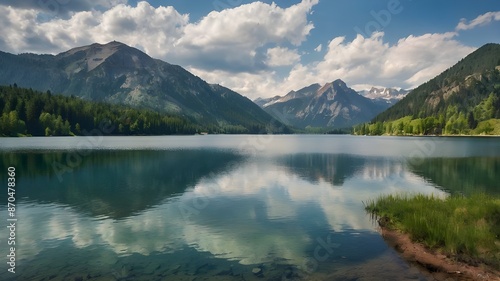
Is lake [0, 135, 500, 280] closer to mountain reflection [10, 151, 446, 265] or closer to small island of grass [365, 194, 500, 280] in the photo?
mountain reflection [10, 151, 446, 265]

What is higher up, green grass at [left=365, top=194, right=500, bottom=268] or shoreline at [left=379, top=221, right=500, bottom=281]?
green grass at [left=365, top=194, right=500, bottom=268]

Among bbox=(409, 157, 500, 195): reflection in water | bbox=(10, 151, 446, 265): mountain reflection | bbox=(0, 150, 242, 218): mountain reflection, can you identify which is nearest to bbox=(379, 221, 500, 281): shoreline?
bbox=(10, 151, 446, 265): mountain reflection

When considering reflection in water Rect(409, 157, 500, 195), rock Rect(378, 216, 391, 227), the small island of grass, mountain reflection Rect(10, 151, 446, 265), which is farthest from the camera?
reflection in water Rect(409, 157, 500, 195)

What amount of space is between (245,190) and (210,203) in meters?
9.40

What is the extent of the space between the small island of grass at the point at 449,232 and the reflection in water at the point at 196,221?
2097 mm

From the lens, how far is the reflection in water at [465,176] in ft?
153

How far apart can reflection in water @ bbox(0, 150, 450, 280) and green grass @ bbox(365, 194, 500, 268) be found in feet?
9.27

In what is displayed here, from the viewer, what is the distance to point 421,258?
21.1 meters

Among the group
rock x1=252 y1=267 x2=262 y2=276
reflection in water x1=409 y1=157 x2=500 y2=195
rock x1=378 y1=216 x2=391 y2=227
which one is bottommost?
rock x1=252 y1=267 x2=262 y2=276

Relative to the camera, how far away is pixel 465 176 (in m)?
58.6

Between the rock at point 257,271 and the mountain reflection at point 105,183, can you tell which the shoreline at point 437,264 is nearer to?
the rock at point 257,271

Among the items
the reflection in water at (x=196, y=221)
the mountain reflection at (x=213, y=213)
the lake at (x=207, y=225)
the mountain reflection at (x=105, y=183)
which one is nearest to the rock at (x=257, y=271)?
the lake at (x=207, y=225)

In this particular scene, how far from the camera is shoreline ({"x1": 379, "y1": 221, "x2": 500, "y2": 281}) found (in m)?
18.1

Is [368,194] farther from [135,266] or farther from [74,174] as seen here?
[74,174]
